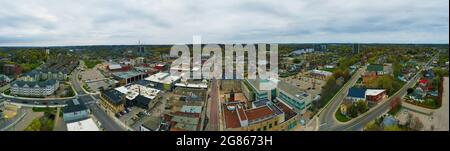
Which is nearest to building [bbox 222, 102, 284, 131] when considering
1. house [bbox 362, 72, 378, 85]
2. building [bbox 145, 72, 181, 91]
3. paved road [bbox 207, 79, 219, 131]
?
paved road [bbox 207, 79, 219, 131]

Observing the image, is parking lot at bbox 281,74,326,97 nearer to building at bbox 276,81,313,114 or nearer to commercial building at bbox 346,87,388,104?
commercial building at bbox 346,87,388,104

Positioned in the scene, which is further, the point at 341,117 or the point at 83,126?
the point at 341,117

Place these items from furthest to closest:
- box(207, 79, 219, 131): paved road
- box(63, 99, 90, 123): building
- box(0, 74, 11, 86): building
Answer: box(0, 74, 11, 86): building → box(63, 99, 90, 123): building → box(207, 79, 219, 131): paved road

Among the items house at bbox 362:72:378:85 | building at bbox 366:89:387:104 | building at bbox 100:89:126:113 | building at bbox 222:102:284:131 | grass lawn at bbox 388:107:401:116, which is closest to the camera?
building at bbox 222:102:284:131

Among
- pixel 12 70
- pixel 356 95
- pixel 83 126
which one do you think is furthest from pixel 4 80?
pixel 356 95

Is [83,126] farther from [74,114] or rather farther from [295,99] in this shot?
[295,99]
